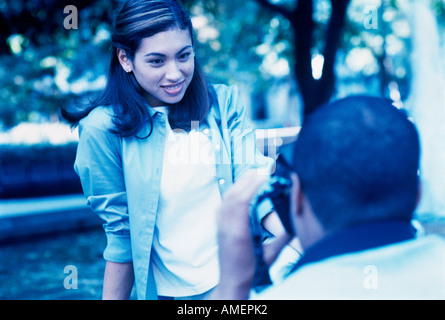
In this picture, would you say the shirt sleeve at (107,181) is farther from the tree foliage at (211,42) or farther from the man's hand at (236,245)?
the tree foliage at (211,42)

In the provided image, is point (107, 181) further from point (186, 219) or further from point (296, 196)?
point (296, 196)

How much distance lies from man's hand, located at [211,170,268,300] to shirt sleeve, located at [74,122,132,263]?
55cm

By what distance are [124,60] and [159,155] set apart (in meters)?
0.35

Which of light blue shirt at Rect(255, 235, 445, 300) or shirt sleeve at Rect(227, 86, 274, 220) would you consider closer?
light blue shirt at Rect(255, 235, 445, 300)

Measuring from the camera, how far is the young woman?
1.70 metres

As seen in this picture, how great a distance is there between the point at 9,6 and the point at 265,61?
30.6ft

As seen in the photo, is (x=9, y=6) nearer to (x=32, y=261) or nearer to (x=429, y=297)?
(x=32, y=261)

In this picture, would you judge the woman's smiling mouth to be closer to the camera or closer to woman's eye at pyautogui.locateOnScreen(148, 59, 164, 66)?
woman's eye at pyautogui.locateOnScreen(148, 59, 164, 66)

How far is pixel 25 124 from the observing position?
15.3m

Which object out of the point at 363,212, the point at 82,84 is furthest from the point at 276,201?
the point at 82,84

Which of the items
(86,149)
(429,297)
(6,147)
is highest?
(86,149)

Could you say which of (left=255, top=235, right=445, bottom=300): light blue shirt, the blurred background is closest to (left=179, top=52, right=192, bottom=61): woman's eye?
(left=255, top=235, right=445, bottom=300): light blue shirt
